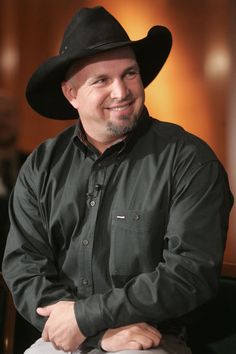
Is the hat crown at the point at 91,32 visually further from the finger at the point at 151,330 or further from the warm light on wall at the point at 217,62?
the finger at the point at 151,330

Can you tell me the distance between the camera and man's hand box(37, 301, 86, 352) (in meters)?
1.56

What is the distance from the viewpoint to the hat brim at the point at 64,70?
1743 millimetres

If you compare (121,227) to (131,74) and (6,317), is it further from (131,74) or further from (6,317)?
(6,317)

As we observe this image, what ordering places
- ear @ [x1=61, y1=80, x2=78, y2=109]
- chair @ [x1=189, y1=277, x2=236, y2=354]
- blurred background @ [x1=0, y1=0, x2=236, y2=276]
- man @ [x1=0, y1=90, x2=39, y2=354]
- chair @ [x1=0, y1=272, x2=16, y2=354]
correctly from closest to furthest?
1. ear @ [x1=61, y1=80, x2=78, y2=109]
2. chair @ [x1=189, y1=277, x2=236, y2=354]
3. chair @ [x1=0, y1=272, x2=16, y2=354]
4. blurred background @ [x1=0, y1=0, x2=236, y2=276]
5. man @ [x1=0, y1=90, x2=39, y2=354]

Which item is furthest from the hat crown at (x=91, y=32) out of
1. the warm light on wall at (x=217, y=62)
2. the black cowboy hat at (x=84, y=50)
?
the warm light on wall at (x=217, y=62)

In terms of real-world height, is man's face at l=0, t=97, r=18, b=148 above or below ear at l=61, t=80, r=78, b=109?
below

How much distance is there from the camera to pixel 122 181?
1.72m

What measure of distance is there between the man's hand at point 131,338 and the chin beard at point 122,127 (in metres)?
0.58

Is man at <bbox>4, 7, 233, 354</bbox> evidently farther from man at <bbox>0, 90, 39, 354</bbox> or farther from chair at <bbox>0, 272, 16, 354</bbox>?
man at <bbox>0, 90, 39, 354</bbox>

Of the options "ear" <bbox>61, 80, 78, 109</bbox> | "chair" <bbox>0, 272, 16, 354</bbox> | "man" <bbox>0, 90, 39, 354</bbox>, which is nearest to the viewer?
"ear" <bbox>61, 80, 78, 109</bbox>

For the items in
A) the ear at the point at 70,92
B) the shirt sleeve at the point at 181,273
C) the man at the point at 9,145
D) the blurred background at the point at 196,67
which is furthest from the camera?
the man at the point at 9,145

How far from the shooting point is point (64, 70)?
1814 millimetres

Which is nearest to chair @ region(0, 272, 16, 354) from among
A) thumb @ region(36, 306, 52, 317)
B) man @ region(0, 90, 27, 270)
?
thumb @ region(36, 306, 52, 317)

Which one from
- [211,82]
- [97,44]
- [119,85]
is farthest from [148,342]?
[211,82]
